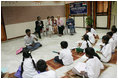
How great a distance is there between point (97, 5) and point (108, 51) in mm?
5126

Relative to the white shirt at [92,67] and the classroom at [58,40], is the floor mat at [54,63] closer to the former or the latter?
the classroom at [58,40]

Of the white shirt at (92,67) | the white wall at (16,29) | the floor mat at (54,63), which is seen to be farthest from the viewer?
the white wall at (16,29)

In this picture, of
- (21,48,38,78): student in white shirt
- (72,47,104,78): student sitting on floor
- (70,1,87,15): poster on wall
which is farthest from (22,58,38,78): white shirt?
(70,1,87,15): poster on wall

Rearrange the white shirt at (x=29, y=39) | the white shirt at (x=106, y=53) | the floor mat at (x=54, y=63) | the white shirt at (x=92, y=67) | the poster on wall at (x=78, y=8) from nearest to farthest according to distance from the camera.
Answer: the white shirt at (x=92, y=67) → the white shirt at (x=106, y=53) → the floor mat at (x=54, y=63) → the white shirt at (x=29, y=39) → the poster on wall at (x=78, y=8)

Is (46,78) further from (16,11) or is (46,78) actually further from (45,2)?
(45,2)

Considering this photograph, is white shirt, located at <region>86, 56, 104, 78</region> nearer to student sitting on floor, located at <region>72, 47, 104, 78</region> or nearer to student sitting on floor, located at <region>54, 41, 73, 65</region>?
student sitting on floor, located at <region>72, 47, 104, 78</region>

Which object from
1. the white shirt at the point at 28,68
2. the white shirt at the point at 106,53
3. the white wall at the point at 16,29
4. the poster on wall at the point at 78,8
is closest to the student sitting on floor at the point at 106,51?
the white shirt at the point at 106,53

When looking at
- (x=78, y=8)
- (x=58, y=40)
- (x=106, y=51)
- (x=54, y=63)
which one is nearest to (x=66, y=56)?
(x=54, y=63)

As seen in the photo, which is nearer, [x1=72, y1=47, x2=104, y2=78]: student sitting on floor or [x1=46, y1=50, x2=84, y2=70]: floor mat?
[x1=72, y1=47, x2=104, y2=78]: student sitting on floor

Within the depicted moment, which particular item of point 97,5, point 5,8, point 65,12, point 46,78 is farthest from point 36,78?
point 65,12

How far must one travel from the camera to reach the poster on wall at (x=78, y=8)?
761 cm

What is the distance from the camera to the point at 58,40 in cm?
525

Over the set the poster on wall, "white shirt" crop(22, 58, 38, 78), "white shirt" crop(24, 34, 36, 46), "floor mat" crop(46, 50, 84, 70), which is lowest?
"floor mat" crop(46, 50, 84, 70)

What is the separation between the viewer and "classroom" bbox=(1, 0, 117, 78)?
2.17 meters
